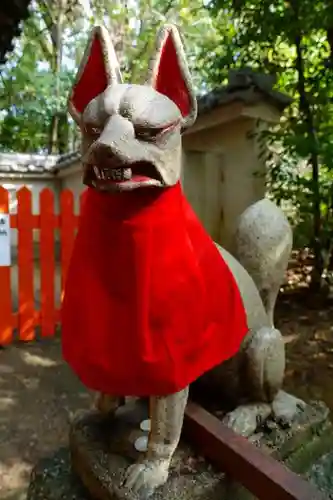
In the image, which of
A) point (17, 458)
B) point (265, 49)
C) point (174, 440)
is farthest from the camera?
point (265, 49)

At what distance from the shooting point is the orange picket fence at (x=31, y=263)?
3.50m

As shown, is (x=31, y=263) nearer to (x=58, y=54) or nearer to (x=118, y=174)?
(x=118, y=174)

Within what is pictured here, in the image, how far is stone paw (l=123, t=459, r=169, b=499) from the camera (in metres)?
0.98

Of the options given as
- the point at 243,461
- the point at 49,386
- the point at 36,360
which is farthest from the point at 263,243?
the point at 36,360

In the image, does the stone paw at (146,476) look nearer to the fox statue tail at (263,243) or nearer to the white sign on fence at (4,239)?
the fox statue tail at (263,243)

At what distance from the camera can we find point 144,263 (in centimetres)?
91

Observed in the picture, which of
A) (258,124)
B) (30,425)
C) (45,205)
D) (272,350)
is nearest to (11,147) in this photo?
(45,205)

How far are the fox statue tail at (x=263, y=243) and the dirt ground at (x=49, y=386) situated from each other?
1.37m

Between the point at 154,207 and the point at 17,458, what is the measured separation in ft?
5.66

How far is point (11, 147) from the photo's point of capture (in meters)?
8.09

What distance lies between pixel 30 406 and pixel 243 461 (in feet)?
6.23

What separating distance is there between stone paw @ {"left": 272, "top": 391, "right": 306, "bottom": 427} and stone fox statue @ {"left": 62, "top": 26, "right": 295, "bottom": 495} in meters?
0.32

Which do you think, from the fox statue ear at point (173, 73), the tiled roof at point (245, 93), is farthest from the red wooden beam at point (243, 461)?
the tiled roof at point (245, 93)

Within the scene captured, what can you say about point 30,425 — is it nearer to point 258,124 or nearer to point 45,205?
point 45,205
